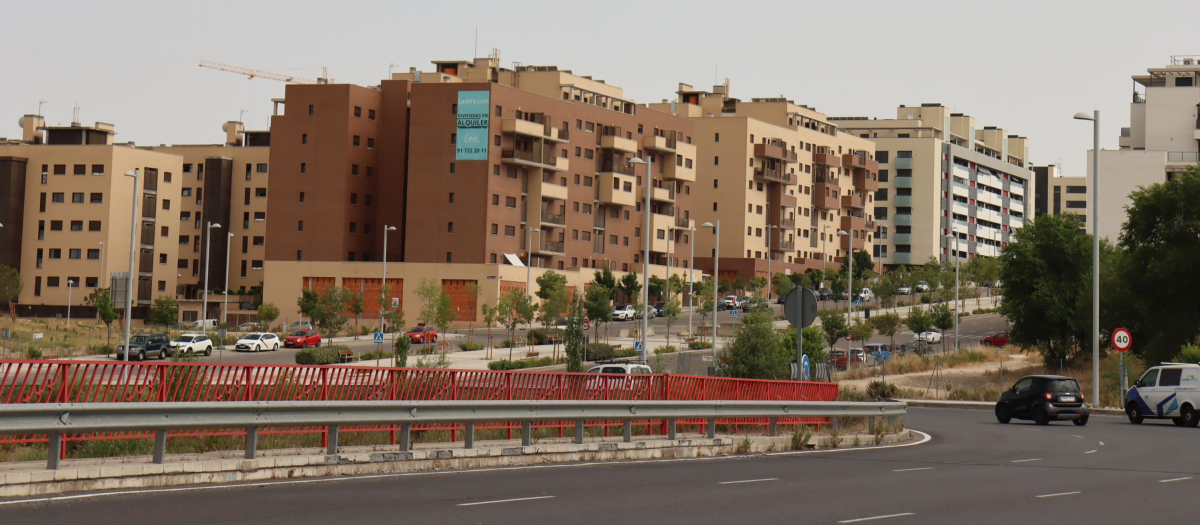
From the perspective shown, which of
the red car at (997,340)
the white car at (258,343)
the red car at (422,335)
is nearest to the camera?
the white car at (258,343)

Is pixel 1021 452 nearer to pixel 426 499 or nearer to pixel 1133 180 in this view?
pixel 426 499

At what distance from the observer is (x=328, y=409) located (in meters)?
14.6

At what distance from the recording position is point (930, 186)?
164 m

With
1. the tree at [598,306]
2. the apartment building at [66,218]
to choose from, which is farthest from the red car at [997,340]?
the apartment building at [66,218]

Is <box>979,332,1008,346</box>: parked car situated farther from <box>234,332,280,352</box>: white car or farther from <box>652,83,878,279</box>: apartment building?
<box>234,332,280,352</box>: white car

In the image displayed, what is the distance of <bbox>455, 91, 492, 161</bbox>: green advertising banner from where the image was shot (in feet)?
329

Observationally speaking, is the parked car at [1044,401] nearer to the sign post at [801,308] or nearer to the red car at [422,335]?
the sign post at [801,308]

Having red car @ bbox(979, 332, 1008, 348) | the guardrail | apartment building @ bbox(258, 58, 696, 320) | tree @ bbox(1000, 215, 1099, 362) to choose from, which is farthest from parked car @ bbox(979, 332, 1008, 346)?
the guardrail

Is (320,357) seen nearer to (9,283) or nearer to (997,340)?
(997,340)

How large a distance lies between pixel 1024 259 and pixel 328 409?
59.4 meters

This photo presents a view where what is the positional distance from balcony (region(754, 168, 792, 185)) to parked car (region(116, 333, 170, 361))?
83.2 metres

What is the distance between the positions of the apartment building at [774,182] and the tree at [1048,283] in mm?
62462

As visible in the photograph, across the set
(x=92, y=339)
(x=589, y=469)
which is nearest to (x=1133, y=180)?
(x=92, y=339)

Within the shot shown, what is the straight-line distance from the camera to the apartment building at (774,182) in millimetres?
134875
